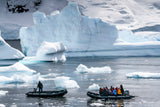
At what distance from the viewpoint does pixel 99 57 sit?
57.1 metres

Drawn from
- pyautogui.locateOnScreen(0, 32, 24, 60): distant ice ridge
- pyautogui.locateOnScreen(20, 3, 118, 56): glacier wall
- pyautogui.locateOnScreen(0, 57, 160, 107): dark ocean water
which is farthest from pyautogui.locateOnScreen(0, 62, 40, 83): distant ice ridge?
pyautogui.locateOnScreen(20, 3, 118, 56): glacier wall

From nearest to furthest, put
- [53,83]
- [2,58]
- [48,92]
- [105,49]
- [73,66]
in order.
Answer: [48,92] < [53,83] < [2,58] < [73,66] < [105,49]

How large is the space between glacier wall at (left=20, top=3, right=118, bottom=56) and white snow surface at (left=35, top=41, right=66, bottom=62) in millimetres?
4041

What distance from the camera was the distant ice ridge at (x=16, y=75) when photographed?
114ft

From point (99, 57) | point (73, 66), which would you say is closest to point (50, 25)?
point (99, 57)

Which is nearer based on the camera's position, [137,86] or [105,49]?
[137,86]

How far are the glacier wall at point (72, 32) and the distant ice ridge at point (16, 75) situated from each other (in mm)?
19003

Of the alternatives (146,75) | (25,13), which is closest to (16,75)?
(146,75)

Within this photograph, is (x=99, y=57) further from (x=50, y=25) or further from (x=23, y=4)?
(x=23, y=4)

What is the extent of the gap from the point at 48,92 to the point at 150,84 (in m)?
7.76


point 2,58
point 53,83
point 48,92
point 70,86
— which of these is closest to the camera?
point 48,92

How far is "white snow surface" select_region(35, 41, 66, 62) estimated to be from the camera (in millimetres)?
49094

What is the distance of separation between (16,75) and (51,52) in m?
14.4

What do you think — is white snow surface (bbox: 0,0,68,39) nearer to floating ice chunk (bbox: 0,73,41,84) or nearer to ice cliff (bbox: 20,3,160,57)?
ice cliff (bbox: 20,3,160,57)
